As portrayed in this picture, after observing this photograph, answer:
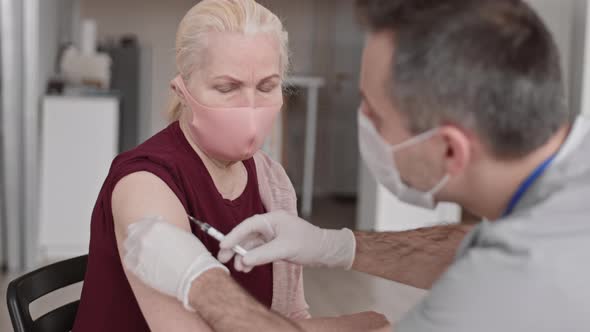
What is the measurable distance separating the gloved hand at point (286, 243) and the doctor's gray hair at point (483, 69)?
14.3 inches

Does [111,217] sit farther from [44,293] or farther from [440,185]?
[440,185]

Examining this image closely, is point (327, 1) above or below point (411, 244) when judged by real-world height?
above

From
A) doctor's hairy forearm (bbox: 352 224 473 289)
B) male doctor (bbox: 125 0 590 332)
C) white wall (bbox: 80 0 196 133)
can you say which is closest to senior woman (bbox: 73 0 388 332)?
doctor's hairy forearm (bbox: 352 224 473 289)

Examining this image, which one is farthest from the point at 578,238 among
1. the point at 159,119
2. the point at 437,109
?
the point at 159,119

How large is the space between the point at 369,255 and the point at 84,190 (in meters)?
2.75

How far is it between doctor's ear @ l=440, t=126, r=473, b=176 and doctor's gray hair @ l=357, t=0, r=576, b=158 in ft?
0.04

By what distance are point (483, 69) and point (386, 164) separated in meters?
0.20

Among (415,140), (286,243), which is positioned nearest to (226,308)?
(286,243)

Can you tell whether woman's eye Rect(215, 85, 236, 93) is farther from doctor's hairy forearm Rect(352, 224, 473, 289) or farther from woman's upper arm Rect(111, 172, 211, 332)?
doctor's hairy forearm Rect(352, 224, 473, 289)

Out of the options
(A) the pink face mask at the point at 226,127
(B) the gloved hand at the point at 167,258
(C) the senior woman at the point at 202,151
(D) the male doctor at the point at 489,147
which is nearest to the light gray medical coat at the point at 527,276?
(D) the male doctor at the point at 489,147

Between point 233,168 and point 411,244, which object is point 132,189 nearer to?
point 233,168

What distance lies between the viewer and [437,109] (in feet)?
2.80

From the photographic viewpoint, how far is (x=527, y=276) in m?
0.79

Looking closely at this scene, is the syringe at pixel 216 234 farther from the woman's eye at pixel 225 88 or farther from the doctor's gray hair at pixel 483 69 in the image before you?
the doctor's gray hair at pixel 483 69
